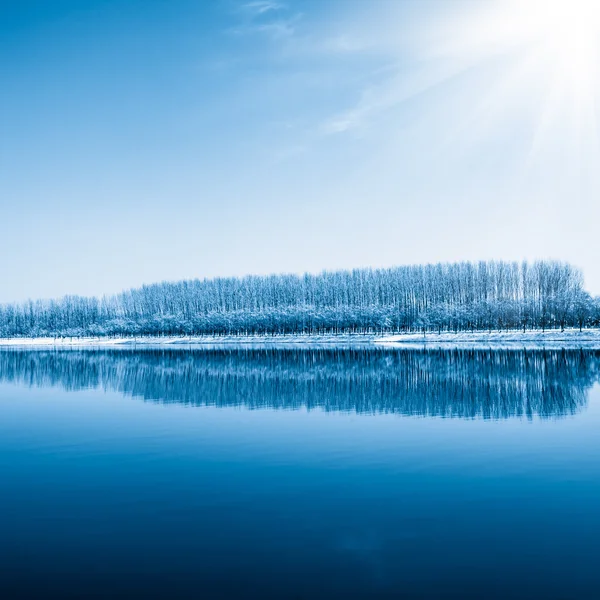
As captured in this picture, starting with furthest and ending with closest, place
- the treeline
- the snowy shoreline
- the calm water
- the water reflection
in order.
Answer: the treeline, the snowy shoreline, the water reflection, the calm water

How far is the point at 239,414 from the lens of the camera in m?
25.8

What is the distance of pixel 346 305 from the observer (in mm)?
124562

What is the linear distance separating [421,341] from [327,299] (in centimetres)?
4447

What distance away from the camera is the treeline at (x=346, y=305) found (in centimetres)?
9862

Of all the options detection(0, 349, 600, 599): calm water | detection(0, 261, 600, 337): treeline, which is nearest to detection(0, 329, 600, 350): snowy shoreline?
detection(0, 261, 600, 337): treeline

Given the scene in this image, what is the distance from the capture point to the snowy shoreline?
75.8 meters

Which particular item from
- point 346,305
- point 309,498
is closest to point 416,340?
point 346,305

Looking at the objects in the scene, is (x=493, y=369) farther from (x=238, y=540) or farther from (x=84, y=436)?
(x=238, y=540)

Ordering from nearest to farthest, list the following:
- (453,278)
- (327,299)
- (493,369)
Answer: (493,369), (453,278), (327,299)

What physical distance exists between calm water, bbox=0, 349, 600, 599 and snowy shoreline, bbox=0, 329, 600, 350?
163 ft

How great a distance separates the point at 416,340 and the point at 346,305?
31.2 m

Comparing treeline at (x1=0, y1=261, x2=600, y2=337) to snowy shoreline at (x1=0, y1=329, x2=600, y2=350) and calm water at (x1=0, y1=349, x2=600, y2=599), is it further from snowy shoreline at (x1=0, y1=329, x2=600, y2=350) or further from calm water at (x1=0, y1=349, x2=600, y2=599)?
calm water at (x1=0, y1=349, x2=600, y2=599)

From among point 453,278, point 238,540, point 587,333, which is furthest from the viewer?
point 453,278

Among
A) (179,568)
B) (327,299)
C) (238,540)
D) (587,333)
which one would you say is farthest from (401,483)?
(327,299)
